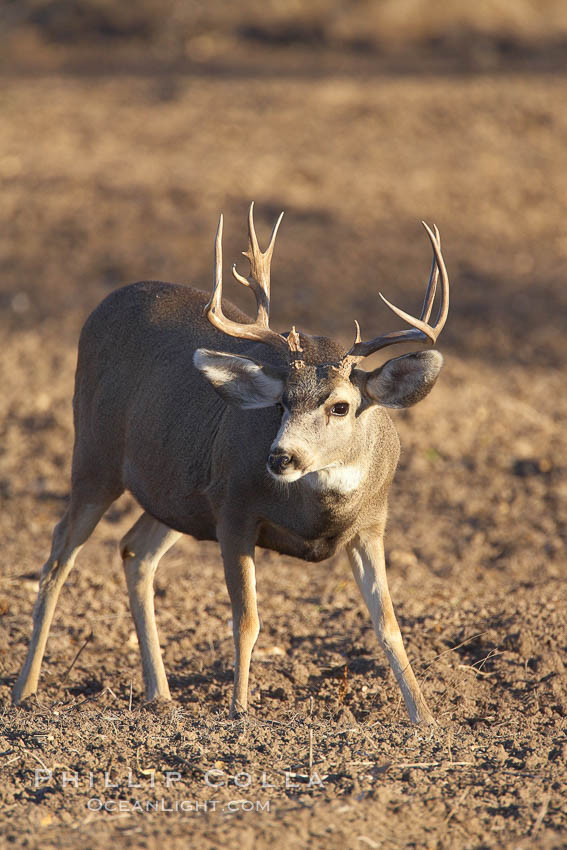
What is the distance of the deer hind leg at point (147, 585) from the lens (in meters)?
6.73

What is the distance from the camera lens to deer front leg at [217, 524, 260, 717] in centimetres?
591

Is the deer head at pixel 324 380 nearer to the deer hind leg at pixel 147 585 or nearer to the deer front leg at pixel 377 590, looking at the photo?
the deer front leg at pixel 377 590

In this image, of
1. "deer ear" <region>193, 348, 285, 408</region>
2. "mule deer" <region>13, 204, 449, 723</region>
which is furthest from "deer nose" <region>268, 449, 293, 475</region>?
"deer ear" <region>193, 348, 285, 408</region>

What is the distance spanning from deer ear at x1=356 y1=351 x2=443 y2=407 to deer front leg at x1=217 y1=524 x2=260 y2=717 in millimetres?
965

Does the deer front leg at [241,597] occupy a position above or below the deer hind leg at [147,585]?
above

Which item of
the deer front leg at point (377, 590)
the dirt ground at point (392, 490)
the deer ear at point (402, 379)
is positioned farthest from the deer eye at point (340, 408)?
the dirt ground at point (392, 490)

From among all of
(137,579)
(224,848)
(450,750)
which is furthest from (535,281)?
(224,848)

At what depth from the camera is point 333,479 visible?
226 inches

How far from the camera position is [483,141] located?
18.5m

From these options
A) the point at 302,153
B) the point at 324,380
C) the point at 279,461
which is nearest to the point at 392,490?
the point at 324,380

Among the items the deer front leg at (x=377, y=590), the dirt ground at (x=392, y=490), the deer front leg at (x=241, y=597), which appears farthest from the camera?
the deer front leg at (x=377, y=590)

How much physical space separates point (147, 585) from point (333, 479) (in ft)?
6.20

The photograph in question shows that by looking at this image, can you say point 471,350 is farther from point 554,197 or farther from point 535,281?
A: point 554,197

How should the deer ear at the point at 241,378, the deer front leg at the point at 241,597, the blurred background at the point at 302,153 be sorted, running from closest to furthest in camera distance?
the deer ear at the point at 241,378
the deer front leg at the point at 241,597
the blurred background at the point at 302,153
